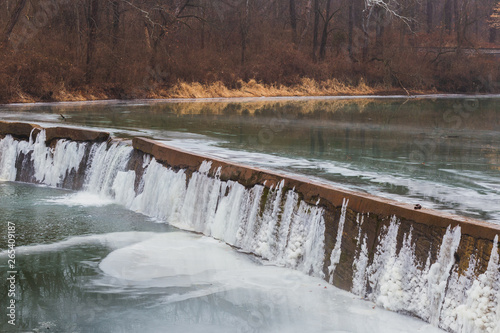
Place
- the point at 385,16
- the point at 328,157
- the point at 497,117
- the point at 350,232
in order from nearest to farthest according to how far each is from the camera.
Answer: the point at 350,232, the point at 328,157, the point at 497,117, the point at 385,16

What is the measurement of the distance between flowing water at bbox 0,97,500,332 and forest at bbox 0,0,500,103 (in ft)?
42.5

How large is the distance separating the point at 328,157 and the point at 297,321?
7089 mm

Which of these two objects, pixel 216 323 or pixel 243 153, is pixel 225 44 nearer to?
pixel 243 153

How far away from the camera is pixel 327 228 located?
26.7ft

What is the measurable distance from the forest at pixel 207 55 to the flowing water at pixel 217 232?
1296 cm

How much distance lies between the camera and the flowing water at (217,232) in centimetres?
692

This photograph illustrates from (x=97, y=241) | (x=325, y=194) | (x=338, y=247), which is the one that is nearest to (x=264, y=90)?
(x=97, y=241)

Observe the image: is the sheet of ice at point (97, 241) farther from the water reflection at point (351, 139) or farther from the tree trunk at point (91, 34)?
the tree trunk at point (91, 34)

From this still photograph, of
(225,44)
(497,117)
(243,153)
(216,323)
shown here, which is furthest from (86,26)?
A: (216,323)

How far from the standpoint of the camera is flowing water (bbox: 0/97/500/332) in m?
6.92

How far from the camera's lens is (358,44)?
48344 mm

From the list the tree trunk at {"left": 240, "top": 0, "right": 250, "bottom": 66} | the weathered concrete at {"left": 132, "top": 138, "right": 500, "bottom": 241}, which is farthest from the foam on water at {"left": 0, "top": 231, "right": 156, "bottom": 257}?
the tree trunk at {"left": 240, "top": 0, "right": 250, "bottom": 66}

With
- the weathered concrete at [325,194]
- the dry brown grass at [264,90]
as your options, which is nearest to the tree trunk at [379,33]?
the dry brown grass at [264,90]

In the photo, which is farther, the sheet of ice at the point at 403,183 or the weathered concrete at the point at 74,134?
the weathered concrete at the point at 74,134
